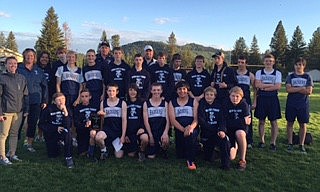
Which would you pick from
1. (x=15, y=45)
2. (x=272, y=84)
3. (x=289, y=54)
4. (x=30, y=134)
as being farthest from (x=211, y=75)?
(x=15, y=45)

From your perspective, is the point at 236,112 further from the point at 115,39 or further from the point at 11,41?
the point at 11,41

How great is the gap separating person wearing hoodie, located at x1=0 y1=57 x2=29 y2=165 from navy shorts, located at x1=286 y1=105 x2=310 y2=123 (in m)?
5.33

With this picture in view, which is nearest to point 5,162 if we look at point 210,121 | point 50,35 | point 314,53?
point 210,121

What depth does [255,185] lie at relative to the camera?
527cm

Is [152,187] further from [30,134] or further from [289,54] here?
[289,54]

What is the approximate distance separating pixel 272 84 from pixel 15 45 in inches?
3950

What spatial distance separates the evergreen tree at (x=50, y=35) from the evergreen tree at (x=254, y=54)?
41.9m

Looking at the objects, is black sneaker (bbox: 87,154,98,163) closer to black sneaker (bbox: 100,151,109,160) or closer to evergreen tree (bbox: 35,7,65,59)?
black sneaker (bbox: 100,151,109,160)

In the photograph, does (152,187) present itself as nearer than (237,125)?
Yes

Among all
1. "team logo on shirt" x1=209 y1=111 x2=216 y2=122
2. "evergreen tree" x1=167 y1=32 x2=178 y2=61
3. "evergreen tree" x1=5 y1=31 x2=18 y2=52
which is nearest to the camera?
"team logo on shirt" x1=209 y1=111 x2=216 y2=122

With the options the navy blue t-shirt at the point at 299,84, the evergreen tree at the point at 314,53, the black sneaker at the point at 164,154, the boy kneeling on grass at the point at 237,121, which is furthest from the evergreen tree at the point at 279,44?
the black sneaker at the point at 164,154

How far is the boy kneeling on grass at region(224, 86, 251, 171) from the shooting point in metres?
6.14

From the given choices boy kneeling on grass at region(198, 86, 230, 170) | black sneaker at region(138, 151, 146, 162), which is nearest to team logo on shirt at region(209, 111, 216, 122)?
boy kneeling on grass at region(198, 86, 230, 170)

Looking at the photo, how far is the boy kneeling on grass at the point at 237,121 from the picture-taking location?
614 centimetres
